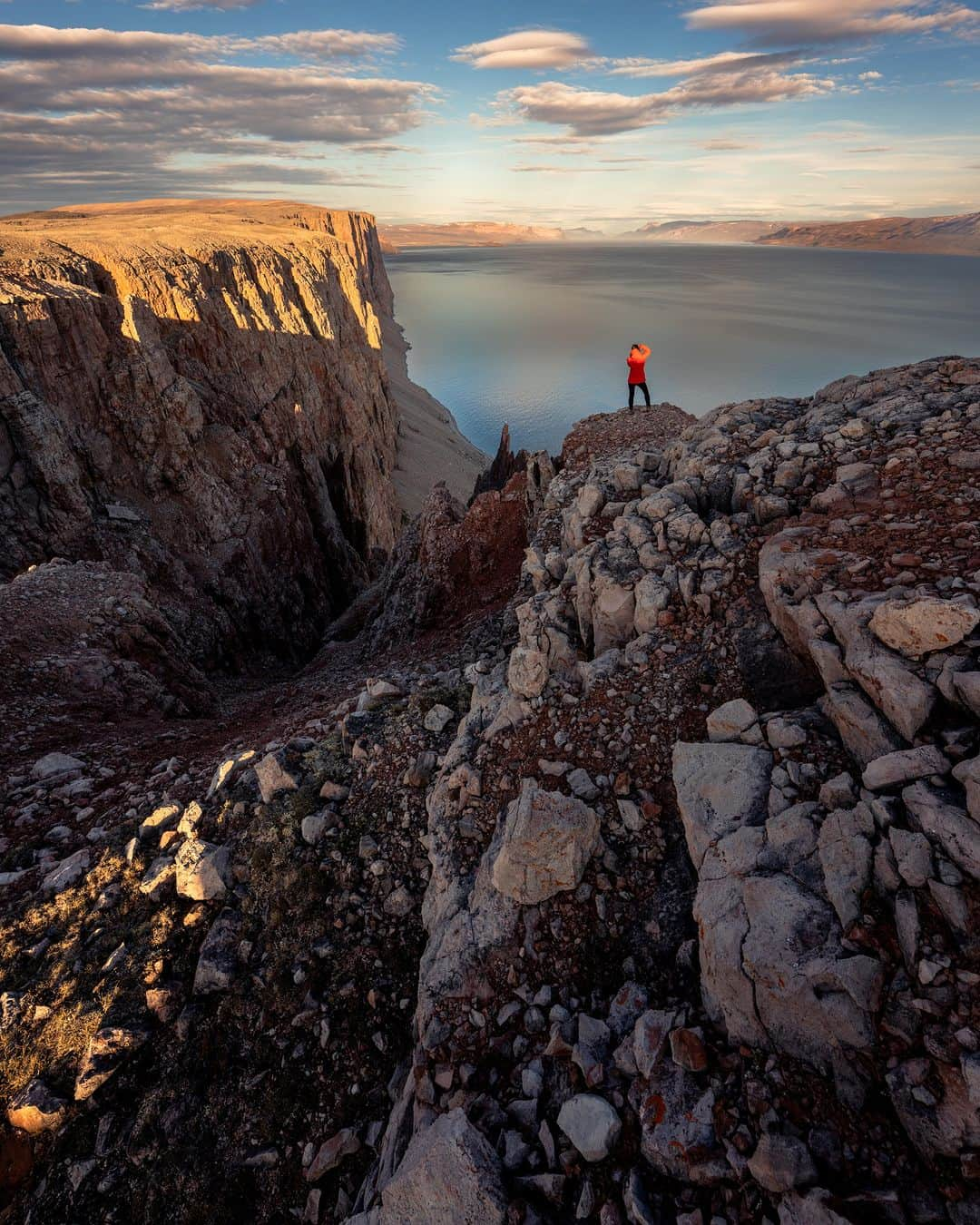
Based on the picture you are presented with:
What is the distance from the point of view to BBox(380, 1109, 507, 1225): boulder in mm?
4316

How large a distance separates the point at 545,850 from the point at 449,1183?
249cm

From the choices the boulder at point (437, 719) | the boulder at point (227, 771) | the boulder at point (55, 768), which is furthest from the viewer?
the boulder at point (55, 768)

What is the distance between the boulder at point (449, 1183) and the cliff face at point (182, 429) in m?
22.6

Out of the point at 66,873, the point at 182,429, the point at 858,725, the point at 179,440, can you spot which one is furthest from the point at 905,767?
the point at 182,429

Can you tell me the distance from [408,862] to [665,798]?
3005 mm

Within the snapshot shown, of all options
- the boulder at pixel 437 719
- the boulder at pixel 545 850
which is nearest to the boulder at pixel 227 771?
the boulder at pixel 437 719

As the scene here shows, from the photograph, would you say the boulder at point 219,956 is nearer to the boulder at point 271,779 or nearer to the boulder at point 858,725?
the boulder at point 271,779

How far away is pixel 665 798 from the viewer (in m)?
6.22

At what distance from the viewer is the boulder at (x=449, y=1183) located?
4316mm

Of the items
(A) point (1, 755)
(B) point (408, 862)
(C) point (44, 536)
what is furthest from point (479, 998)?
(C) point (44, 536)

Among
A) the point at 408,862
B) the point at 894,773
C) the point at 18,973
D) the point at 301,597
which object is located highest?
the point at 894,773

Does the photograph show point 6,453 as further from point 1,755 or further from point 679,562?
point 679,562

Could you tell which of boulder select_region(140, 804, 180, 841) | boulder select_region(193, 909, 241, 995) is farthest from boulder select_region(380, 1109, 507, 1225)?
boulder select_region(140, 804, 180, 841)

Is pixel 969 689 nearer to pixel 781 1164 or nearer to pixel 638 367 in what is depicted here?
pixel 781 1164
